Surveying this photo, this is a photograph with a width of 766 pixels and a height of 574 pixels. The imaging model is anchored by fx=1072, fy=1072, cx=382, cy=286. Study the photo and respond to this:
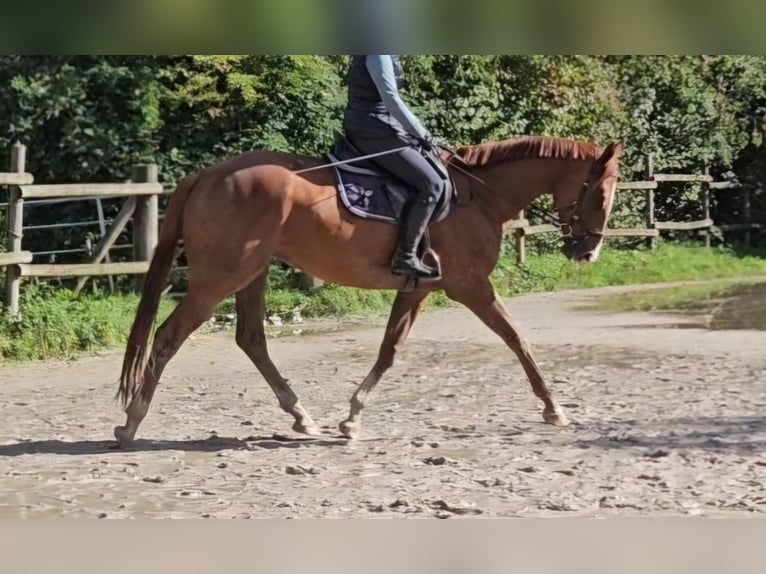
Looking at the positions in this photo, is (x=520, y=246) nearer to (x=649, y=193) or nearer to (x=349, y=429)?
(x=649, y=193)

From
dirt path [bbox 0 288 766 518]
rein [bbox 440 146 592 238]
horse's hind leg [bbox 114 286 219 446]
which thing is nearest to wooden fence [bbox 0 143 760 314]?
dirt path [bbox 0 288 766 518]

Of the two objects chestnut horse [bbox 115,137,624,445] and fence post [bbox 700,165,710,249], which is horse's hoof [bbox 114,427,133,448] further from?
fence post [bbox 700,165,710,249]

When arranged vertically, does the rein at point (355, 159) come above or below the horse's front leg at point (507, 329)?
above

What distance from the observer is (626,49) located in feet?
→ 14.4

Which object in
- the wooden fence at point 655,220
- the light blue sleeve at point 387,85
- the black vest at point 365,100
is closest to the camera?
the light blue sleeve at point 387,85

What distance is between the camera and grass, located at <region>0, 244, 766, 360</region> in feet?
16.8

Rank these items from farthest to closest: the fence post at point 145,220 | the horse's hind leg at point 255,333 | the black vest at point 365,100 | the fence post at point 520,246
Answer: the fence post at point 145,220 → the fence post at point 520,246 → the horse's hind leg at point 255,333 → the black vest at point 365,100

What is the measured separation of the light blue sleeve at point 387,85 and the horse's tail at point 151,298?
0.86 metres

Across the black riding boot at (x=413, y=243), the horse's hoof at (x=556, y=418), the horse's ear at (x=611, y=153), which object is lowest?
the horse's hoof at (x=556, y=418)

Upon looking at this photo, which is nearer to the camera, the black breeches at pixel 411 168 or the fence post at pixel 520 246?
the black breeches at pixel 411 168

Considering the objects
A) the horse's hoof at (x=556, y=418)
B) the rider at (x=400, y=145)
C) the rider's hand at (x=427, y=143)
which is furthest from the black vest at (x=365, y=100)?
the horse's hoof at (x=556, y=418)

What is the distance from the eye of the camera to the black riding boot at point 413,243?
4.48m

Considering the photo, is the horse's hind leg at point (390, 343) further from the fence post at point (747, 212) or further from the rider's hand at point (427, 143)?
the fence post at point (747, 212)

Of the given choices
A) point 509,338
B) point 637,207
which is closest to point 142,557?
point 509,338
